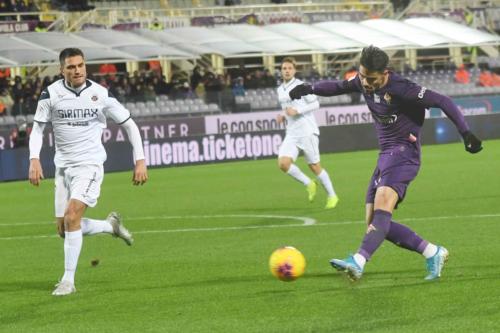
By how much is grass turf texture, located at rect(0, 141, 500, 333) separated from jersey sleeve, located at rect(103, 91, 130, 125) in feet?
5.44

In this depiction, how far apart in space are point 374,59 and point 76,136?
10.8ft

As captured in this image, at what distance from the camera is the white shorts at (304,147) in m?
20.8

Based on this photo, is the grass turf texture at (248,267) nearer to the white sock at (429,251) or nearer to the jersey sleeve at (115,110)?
the white sock at (429,251)

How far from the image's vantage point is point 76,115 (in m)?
Result: 12.1

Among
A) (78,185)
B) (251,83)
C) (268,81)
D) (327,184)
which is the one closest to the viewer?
(78,185)

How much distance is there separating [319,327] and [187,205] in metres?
13.5

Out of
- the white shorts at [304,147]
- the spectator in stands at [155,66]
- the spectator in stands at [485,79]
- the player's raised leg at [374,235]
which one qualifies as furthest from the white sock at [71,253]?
the spectator in stands at [485,79]

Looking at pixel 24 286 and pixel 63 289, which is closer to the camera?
pixel 63 289

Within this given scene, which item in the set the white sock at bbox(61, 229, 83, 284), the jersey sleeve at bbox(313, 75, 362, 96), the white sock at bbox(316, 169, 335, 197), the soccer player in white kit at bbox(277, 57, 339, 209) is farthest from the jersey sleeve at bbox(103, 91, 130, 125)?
the white sock at bbox(316, 169, 335, 197)

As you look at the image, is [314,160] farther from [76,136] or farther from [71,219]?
[71,219]

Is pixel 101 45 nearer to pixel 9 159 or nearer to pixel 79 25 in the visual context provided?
pixel 79 25

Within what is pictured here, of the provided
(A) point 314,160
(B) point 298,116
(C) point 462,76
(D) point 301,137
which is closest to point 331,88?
(A) point 314,160

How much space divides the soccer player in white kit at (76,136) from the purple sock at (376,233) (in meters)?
2.44

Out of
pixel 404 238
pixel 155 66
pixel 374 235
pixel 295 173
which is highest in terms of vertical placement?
pixel 374 235
